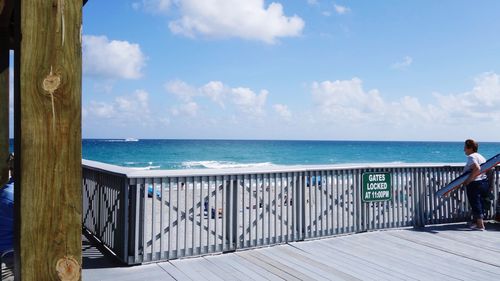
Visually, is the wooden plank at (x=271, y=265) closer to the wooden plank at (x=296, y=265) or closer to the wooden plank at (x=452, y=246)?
the wooden plank at (x=296, y=265)

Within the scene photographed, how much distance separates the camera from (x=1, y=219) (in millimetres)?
2881

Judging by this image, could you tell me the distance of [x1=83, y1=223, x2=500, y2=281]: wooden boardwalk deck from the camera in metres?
4.41

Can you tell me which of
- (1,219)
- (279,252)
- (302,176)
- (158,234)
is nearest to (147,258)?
(158,234)

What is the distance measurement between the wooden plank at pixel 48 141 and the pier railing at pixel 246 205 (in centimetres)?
313

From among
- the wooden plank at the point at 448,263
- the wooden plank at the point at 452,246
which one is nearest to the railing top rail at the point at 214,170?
the wooden plank at the point at 452,246

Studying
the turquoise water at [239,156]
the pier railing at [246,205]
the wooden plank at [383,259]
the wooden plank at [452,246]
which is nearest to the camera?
the wooden plank at [383,259]

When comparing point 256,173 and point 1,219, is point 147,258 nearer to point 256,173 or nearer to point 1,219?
point 256,173

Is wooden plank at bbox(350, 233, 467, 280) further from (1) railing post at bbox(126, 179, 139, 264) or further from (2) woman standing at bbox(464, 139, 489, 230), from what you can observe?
(1) railing post at bbox(126, 179, 139, 264)

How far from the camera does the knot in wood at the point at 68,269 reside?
155 cm

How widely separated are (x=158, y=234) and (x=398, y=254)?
3.27m

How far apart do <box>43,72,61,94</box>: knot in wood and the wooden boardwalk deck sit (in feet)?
10.7

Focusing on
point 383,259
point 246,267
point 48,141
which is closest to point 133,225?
point 246,267

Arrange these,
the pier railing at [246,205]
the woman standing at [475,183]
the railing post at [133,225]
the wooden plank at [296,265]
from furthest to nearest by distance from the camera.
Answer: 1. the woman standing at [475,183]
2. the pier railing at [246,205]
3. the railing post at [133,225]
4. the wooden plank at [296,265]

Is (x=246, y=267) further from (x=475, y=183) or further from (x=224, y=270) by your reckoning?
(x=475, y=183)
